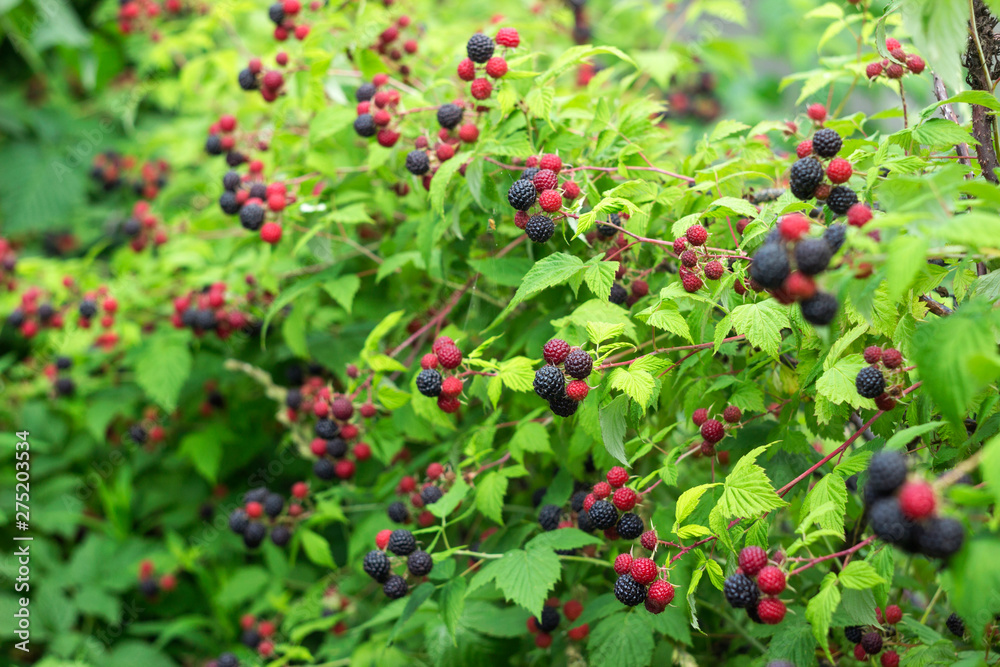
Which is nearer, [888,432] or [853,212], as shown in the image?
[853,212]

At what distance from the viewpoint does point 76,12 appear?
4781mm

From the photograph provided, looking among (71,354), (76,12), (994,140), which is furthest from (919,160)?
(76,12)

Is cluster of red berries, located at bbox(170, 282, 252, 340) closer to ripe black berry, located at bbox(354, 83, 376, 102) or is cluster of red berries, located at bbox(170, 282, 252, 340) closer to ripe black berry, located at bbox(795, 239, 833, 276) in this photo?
ripe black berry, located at bbox(354, 83, 376, 102)

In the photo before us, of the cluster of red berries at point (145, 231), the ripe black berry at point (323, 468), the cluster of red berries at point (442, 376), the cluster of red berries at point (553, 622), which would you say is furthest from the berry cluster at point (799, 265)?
the cluster of red berries at point (145, 231)

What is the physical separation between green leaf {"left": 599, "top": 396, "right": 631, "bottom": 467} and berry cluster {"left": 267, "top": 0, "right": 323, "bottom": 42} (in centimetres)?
177

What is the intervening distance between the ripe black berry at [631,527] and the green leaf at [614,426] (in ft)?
0.42

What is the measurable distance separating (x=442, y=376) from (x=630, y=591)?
658 millimetres

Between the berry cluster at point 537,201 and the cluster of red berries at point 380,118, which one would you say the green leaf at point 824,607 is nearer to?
the berry cluster at point 537,201

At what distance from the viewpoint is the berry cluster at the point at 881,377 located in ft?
4.37

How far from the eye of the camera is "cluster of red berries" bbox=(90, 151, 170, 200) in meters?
4.20

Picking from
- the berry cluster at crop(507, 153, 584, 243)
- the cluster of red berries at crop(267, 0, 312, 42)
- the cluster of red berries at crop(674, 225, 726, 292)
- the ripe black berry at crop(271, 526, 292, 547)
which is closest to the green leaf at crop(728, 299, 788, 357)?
the cluster of red berries at crop(674, 225, 726, 292)

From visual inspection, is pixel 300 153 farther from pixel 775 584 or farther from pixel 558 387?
pixel 775 584

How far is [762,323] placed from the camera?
1391mm

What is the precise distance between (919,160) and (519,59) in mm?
957
